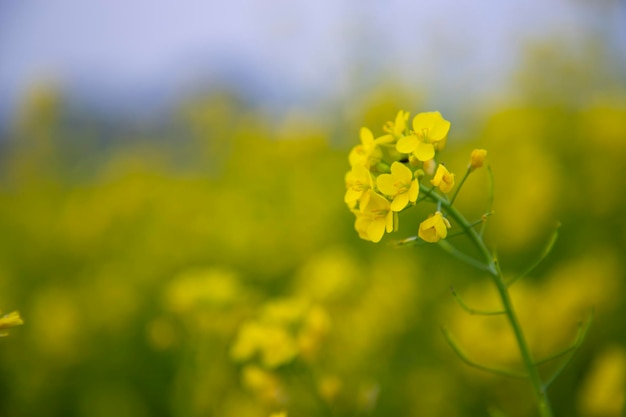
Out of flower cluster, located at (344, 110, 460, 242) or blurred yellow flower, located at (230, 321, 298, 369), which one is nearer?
flower cluster, located at (344, 110, 460, 242)

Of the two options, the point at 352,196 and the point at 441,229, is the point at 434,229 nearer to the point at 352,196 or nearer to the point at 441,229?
the point at 441,229

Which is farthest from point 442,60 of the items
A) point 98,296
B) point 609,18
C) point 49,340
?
point 49,340

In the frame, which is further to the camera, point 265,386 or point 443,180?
point 265,386

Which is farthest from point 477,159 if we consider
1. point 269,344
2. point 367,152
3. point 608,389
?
point 608,389

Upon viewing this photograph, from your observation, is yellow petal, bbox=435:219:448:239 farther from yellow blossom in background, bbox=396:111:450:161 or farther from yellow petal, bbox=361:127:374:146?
yellow petal, bbox=361:127:374:146

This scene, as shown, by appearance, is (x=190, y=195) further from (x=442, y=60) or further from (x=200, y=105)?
(x=442, y=60)

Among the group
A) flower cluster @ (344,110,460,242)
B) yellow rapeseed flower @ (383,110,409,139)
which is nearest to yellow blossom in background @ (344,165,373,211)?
flower cluster @ (344,110,460,242)
